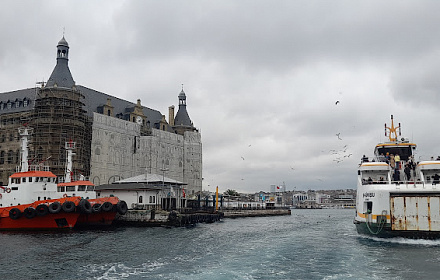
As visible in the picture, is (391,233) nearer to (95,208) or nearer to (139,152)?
(95,208)

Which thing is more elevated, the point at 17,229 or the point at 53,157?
the point at 53,157

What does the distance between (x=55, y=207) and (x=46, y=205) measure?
3.85 ft

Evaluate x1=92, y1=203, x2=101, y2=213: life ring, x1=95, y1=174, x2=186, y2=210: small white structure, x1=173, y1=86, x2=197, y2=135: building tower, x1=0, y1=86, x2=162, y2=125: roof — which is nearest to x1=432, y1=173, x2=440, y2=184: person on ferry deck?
x1=92, y1=203, x2=101, y2=213: life ring

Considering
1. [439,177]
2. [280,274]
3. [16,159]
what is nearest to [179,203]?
[16,159]

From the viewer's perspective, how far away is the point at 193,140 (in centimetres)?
12219

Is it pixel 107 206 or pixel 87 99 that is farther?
pixel 87 99

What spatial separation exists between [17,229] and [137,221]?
17430 mm

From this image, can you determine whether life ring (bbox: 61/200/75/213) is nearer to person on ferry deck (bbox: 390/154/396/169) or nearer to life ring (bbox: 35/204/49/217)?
life ring (bbox: 35/204/49/217)

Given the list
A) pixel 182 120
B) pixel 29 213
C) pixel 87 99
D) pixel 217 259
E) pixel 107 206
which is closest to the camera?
pixel 217 259

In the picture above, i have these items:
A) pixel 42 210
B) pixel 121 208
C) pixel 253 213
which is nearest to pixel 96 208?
pixel 121 208

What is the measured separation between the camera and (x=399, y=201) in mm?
36062

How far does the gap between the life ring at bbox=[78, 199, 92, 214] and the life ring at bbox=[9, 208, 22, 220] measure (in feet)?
24.9

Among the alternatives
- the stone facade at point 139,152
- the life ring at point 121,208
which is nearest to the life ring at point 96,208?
the life ring at point 121,208

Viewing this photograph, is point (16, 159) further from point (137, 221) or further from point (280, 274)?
point (280, 274)
